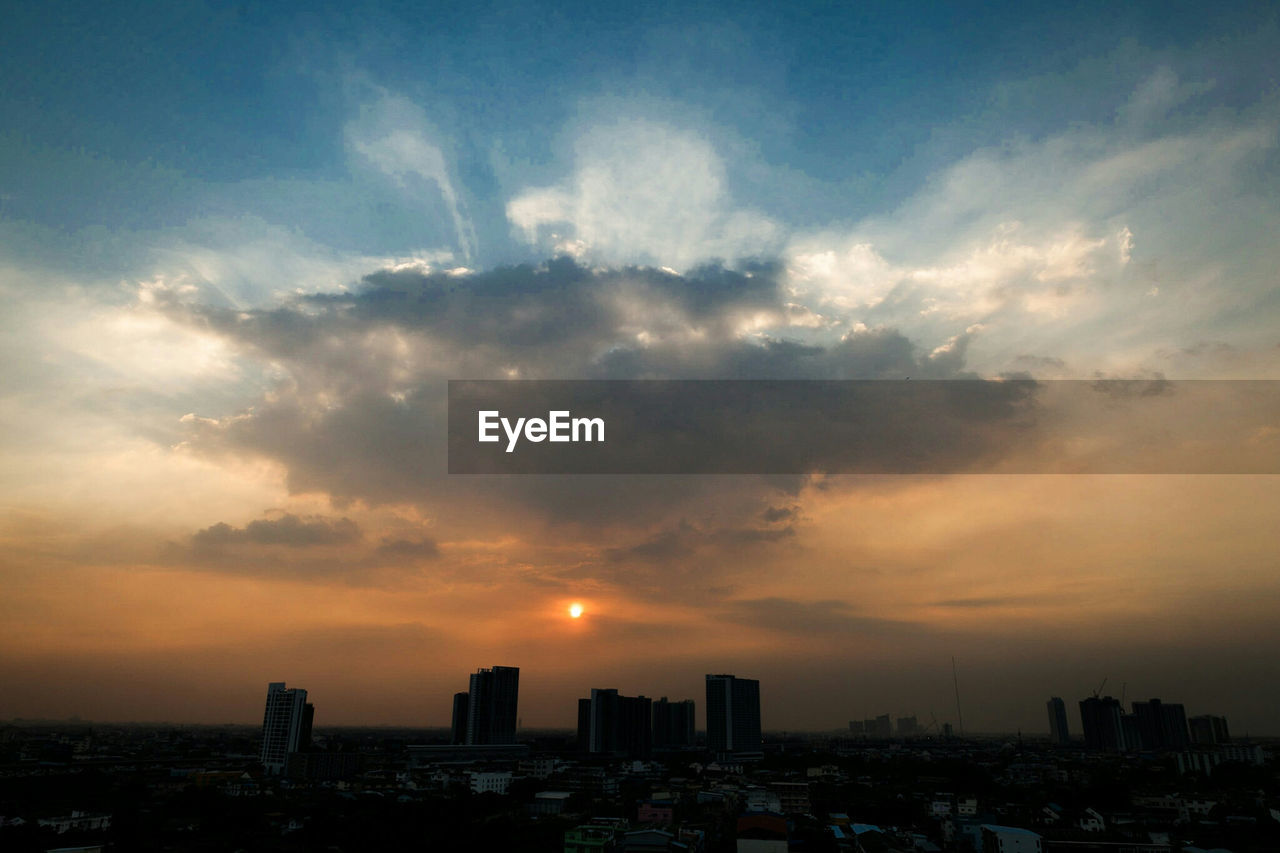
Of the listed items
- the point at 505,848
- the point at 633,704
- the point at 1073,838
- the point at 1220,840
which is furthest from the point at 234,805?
the point at 633,704

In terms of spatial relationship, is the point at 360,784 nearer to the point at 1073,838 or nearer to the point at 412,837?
the point at 412,837

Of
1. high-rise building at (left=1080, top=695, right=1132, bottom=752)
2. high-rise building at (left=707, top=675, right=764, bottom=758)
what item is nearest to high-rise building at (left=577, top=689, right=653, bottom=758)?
high-rise building at (left=707, top=675, right=764, bottom=758)

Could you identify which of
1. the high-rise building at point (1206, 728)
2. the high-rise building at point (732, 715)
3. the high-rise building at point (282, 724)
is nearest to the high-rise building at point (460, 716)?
the high-rise building at point (282, 724)

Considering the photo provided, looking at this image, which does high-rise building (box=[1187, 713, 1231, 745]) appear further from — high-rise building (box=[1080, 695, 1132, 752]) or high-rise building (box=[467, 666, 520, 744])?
high-rise building (box=[467, 666, 520, 744])

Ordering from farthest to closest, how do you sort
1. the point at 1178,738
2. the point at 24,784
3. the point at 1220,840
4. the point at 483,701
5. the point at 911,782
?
the point at 1178,738
the point at 483,701
the point at 911,782
the point at 24,784
the point at 1220,840

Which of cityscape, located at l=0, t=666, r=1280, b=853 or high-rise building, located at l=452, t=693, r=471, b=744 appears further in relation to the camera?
high-rise building, located at l=452, t=693, r=471, b=744

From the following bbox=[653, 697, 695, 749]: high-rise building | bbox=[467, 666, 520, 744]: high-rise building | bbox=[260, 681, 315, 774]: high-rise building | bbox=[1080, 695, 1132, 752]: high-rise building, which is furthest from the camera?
bbox=[653, 697, 695, 749]: high-rise building
